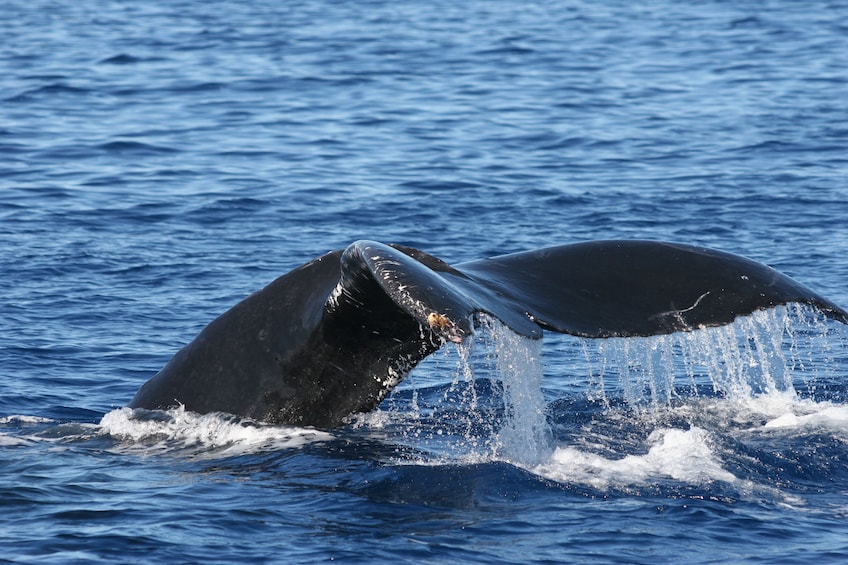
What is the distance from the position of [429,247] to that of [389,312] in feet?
21.4

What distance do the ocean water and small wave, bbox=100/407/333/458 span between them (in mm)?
16

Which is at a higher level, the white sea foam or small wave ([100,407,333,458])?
small wave ([100,407,333,458])

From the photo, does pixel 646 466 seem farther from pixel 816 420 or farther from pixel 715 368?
pixel 816 420

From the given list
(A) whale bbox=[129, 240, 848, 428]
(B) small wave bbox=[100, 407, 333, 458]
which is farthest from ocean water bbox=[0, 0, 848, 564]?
(A) whale bbox=[129, 240, 848, 428]

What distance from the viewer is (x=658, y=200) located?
44.7ft

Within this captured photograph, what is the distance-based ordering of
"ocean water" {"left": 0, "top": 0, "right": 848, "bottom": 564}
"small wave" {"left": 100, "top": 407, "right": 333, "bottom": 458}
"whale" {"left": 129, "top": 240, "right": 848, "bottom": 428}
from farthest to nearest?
"small wave" {"left": 100, "top": 407, "right": 333, "bottom": 458} → "ocean water" {"left": 0, "top": 0, "right": 848, "bottom": 564} → "whale" {"left": 129, "top": 240, "right": 848, "bottom": 428}

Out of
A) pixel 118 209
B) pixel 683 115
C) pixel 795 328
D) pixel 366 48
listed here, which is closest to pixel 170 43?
pixel 366 48

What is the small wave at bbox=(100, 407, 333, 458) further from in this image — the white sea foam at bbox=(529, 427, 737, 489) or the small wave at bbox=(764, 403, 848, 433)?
the small wave at bbox=(764, 403, 848, 433)

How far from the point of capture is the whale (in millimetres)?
5340

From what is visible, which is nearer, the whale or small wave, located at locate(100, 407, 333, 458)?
the whale

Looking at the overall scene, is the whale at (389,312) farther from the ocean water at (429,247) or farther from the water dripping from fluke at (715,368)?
the water dripping from fluke at (715,368)

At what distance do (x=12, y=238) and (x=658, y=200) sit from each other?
617 centimetres

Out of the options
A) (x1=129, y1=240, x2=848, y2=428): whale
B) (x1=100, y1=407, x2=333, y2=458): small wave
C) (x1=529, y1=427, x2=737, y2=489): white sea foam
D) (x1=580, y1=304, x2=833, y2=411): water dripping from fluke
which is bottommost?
(x1=580, y1=304, x2=833, y2=411): water dripping from fluke

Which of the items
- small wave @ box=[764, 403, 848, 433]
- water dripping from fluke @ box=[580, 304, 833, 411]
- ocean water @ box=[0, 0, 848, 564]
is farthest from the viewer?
water dripping from fluke @ box=[580, 304, 833, 411]
